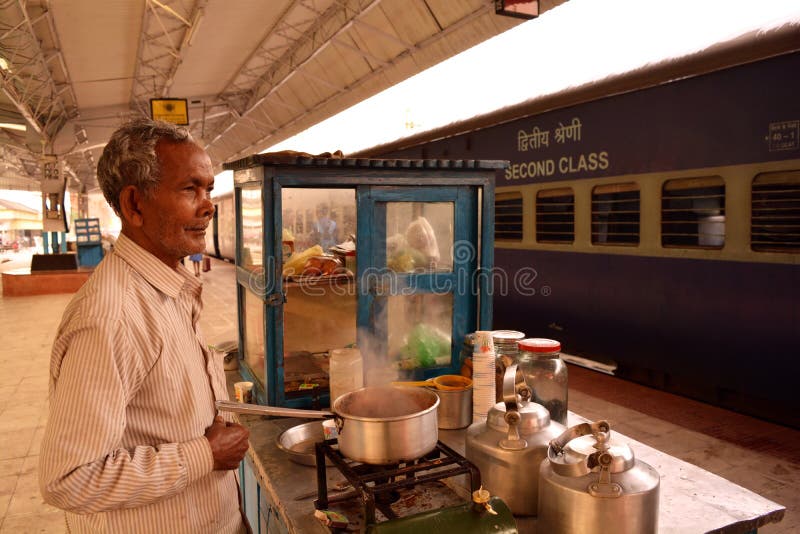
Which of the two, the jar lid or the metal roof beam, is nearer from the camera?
the jar lid

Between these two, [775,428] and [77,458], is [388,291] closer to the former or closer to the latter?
[77,458]

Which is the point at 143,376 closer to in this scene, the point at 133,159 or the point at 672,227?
the point at 133,159

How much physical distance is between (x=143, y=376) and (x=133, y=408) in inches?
3.5

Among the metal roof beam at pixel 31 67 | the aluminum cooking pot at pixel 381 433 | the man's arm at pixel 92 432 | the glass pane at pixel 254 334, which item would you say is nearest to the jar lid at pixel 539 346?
the aluminum cooking pot at pixel 381 433

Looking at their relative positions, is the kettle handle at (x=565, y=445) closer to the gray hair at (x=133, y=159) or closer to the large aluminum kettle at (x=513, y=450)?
the large aluminum kettle at (x=513, y=450)

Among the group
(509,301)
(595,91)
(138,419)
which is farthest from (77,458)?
(509,301)

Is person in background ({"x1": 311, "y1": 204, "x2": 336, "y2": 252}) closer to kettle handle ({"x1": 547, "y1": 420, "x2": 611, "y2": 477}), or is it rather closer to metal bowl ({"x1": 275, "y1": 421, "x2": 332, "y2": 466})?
metal bowl ({"x1": 275, "y1": 421, "x2": 332, "y2": 466})

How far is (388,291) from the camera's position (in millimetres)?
2699

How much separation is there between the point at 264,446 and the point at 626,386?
4343 millimetres

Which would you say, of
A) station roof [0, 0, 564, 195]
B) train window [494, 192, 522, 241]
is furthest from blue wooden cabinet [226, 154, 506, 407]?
station roof [0, 0, 564, 195]

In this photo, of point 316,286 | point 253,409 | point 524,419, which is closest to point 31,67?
point 316,286

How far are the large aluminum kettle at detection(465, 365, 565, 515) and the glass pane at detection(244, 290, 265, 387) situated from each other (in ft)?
4.22

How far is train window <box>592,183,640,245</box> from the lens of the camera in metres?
5.33

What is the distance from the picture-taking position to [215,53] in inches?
611
